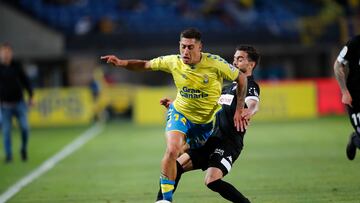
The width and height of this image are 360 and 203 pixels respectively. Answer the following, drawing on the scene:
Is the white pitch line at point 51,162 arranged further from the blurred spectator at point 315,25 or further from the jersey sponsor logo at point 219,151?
the blurred spectator at point 315,25

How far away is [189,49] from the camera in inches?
342

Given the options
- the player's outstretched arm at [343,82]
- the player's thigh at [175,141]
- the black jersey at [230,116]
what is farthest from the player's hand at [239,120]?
the player's outstretched arm at [343,82]

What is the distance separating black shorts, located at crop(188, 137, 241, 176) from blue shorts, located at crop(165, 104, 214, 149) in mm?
75

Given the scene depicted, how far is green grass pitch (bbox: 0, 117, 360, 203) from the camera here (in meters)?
10.6

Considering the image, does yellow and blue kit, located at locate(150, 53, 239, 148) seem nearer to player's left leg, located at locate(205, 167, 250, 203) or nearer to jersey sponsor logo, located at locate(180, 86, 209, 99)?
jersey sponsor logo, located at locate(180, 86, 209, 99)

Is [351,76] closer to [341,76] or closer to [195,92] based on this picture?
[341,76]

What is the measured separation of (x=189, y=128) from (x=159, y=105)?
1971 centimetres

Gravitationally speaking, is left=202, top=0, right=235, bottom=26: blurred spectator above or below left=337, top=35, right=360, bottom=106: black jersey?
below

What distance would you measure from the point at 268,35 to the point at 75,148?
1726 centimetres

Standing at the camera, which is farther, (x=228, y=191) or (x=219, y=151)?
(x=219, y=151)

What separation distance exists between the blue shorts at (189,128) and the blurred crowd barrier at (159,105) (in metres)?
19.3

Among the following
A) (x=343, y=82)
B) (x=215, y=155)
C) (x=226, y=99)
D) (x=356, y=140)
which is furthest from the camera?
(x=356, y=140)

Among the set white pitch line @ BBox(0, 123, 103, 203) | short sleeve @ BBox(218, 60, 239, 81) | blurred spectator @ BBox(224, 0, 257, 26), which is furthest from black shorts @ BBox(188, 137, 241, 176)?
blurred spectator @ BBox(224, 0, 257, 26)

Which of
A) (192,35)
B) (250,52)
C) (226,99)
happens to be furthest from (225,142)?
(192,35)
